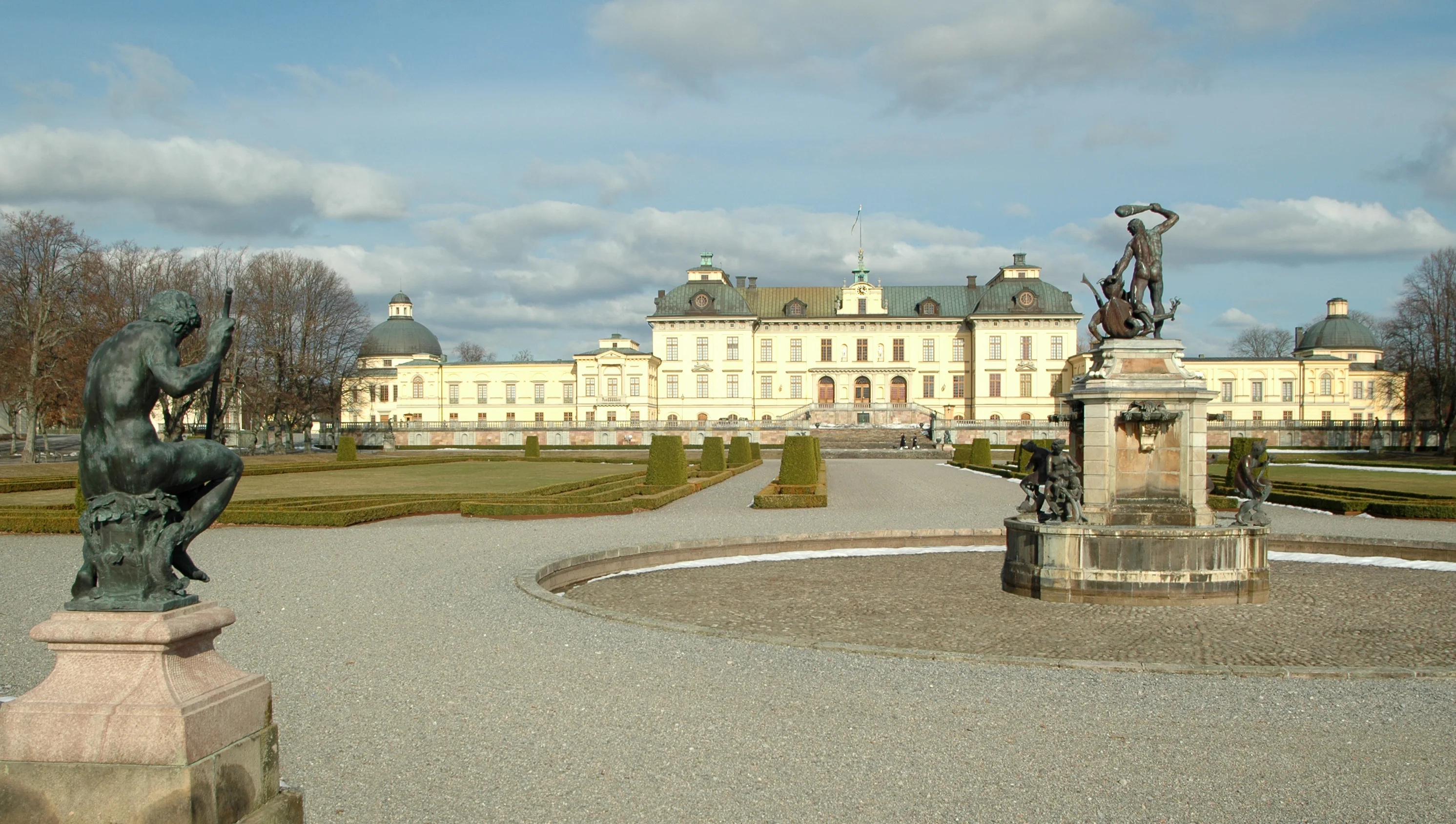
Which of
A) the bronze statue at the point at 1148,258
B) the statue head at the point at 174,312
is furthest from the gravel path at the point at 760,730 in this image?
the bronze statue at the point at 1148,258

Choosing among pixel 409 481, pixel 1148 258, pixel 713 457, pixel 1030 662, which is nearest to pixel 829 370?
pixel 713 457

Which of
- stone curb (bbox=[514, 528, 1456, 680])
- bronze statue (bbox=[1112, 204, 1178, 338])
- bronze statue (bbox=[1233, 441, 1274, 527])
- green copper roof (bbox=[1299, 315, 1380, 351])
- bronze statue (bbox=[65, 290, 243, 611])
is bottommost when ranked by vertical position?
stone curb (bbox=[514, 528, 1456, 680])

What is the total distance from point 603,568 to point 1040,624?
18.5 ft

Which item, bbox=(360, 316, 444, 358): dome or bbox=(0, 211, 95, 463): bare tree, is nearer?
bbox=(0, 211, 95, 463): bare tree

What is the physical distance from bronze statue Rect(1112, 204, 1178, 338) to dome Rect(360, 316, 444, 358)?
77.2 metres

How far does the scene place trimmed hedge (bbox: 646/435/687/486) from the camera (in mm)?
23922

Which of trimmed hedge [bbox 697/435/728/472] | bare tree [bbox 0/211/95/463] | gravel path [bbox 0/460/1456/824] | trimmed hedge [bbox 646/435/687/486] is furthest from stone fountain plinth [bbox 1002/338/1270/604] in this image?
bare tree [bbox 0/211/95/463]

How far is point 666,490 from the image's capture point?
23125mm

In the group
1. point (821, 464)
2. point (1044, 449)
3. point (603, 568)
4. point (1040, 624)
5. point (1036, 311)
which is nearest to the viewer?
point (1040, 624)

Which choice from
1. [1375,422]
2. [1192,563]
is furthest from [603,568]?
[1375,422]

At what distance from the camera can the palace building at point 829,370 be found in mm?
73375

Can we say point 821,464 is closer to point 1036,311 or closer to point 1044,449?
point 1044,449

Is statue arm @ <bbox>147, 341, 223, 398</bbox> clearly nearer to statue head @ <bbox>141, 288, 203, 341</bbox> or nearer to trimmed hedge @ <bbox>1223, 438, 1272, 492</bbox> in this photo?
statue head @ <bbox>141, 288, 203, 341</bbox>

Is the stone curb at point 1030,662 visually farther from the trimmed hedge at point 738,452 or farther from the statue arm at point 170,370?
the trimmed hedge at point 738,452
